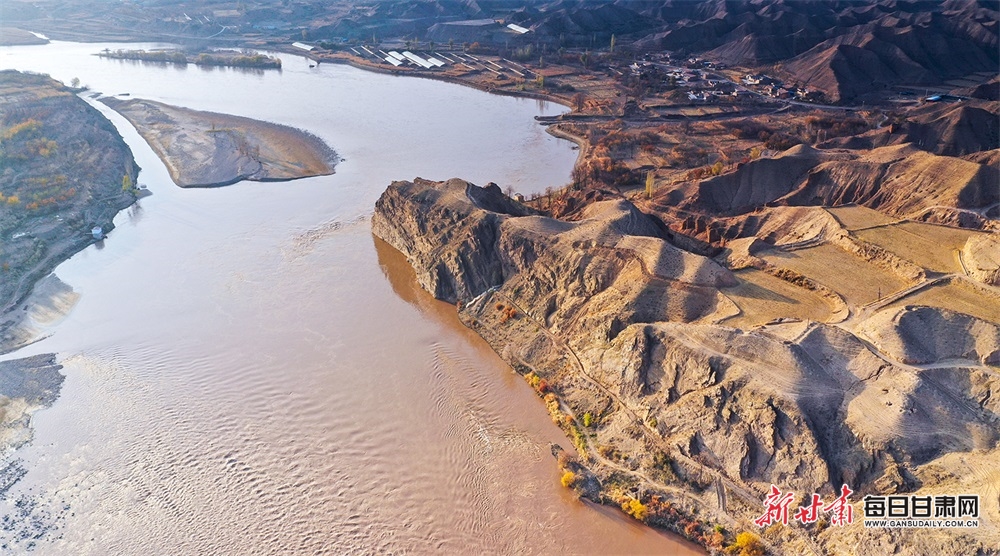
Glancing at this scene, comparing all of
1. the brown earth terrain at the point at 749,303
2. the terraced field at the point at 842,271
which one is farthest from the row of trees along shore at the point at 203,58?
the terraced field at the point at 842,271

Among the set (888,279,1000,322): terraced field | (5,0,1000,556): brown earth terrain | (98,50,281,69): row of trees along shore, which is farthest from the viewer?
(98,50,281,69): row of trees along shore

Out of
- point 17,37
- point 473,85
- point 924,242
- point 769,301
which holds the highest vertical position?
point 924,242

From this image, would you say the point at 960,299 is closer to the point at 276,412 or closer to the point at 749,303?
the point at 749,303

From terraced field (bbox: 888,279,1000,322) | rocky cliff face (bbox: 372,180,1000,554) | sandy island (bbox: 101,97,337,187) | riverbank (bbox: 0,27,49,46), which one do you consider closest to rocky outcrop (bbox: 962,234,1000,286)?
terraced field (bbox: 888,279,1000,322)

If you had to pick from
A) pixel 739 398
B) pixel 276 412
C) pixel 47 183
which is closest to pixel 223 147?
pixel 47 183

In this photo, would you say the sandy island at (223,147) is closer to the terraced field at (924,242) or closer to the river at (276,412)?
the river at (276,412)

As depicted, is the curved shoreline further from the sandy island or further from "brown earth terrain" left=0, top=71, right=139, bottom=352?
"brown earth terrain" left=0, top=71, right=139, bottom=352

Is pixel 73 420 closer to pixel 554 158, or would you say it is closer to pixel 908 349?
pixel 908 349
